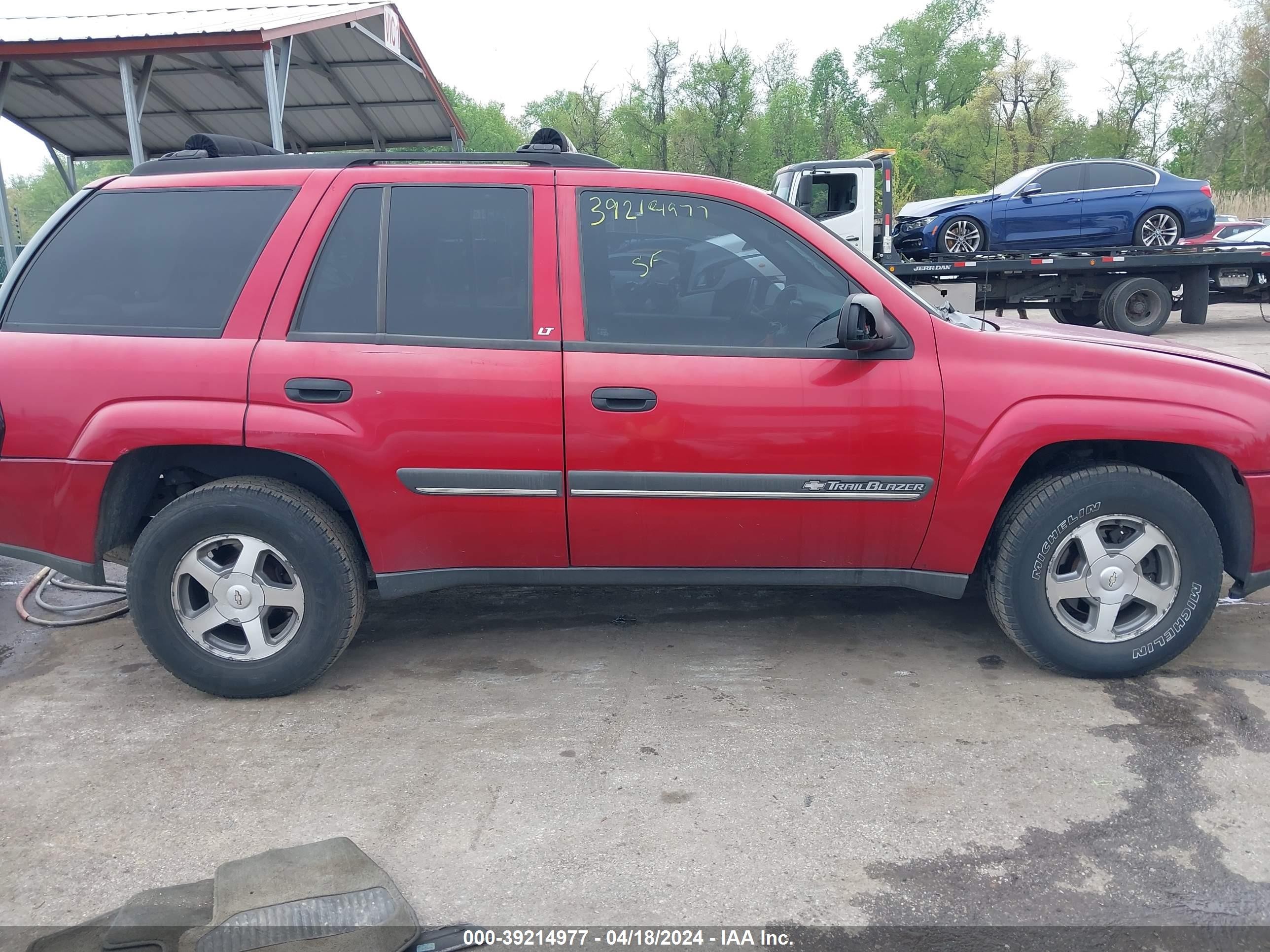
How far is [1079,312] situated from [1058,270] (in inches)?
61.4

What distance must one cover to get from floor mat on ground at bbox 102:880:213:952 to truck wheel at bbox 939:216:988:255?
45.1ft

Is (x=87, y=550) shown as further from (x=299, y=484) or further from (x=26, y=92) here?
(x=26, y=92)

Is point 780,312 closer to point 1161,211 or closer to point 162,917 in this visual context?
point 162,917

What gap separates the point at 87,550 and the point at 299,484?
78cm

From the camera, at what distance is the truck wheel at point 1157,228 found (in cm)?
1402

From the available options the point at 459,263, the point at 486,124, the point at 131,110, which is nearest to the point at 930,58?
the point at 486,124

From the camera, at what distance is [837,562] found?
11.5ft

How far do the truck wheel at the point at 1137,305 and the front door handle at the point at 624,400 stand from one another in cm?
Result: 1237

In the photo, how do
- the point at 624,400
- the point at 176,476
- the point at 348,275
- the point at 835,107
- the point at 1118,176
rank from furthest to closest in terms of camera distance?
the point at 835,107
the point at 1118,176
the point at 176,476
the point at 348,275
the point at 624,400

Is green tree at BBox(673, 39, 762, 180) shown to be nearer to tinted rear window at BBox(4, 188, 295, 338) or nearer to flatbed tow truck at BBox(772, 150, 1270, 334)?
flatbed tow truck at BBox(772, 150, 1270, 334)

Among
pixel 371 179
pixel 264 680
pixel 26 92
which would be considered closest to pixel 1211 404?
pixel 371 179

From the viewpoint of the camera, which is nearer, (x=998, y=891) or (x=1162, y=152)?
(x=998, y=891)

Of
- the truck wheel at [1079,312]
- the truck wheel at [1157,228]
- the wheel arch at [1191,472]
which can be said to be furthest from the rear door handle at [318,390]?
the truck wheel at [1157,228]

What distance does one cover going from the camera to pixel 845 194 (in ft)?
47.5
